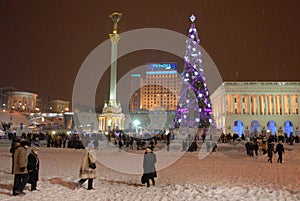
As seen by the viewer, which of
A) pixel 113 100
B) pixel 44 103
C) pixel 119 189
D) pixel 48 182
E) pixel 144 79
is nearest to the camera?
pixel 119 189

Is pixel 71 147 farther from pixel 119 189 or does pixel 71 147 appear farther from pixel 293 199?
pixel 293 199

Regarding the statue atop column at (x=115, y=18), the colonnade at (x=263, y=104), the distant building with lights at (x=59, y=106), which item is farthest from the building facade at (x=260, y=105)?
the distant building with lights at (x=59, y=106)

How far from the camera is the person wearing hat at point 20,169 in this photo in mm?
7770

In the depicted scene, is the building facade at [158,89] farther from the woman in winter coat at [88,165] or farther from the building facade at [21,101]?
the woman in winter coat at [88,165]

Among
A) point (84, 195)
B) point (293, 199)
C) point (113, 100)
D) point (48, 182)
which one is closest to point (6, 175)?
point (48, 182)

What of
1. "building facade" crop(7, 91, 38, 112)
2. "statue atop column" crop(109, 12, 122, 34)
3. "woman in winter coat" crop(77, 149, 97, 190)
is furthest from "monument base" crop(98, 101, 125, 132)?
"building facade" crop(7, 91, 38, 112)

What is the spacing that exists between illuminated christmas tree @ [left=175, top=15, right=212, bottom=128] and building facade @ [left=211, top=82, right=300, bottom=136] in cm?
2305

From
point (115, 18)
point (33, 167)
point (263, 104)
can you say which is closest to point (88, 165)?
point (33, 167)

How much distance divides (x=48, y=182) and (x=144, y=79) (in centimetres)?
13829

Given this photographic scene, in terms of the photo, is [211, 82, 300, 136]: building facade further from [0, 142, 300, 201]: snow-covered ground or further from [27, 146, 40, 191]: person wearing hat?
[27, 146, 40, 191]: person wearing hat

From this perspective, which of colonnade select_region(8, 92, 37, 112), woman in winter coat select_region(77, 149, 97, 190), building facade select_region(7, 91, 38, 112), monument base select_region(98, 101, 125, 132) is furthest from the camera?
colonnade select_region(8, 92, 37, 112)

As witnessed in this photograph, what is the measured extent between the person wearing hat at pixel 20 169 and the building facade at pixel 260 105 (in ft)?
175

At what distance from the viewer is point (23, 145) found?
26.7ft

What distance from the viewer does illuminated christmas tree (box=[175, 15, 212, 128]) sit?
36.5 meters
